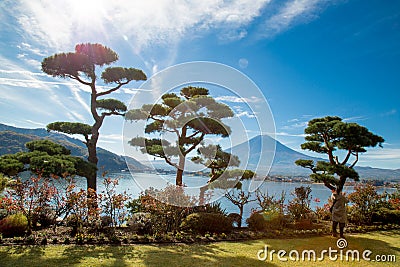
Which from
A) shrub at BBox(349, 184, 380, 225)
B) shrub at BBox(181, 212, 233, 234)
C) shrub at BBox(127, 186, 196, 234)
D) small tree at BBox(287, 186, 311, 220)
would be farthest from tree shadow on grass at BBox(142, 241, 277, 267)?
shrub at BBox(349, 184, 380, 225)

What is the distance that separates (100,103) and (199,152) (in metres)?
3.56

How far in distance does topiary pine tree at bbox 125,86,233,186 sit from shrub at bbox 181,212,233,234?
1.73 meters

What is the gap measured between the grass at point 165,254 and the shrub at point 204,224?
906mm

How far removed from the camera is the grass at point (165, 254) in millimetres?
4273

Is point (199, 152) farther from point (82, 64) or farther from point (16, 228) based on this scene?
point (16, 228)

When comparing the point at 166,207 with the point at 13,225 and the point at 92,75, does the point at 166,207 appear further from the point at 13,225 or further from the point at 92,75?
the point at 92,75

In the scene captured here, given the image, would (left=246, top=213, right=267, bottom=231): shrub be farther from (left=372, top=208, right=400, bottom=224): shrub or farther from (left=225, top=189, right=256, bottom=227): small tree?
(left=372, top=208, right=400, bottom=224): shrub

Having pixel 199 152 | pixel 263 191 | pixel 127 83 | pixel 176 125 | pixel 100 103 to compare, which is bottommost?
pixel 263 191

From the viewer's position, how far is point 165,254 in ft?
16.1

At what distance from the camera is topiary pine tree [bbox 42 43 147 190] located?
322 inches

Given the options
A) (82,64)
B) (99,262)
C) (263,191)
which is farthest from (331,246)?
(82,64)

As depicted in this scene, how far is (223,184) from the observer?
8281 mm

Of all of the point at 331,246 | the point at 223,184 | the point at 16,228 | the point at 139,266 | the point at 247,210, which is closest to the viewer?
the point at 139,266

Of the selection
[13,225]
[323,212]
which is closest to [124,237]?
[13,225]
